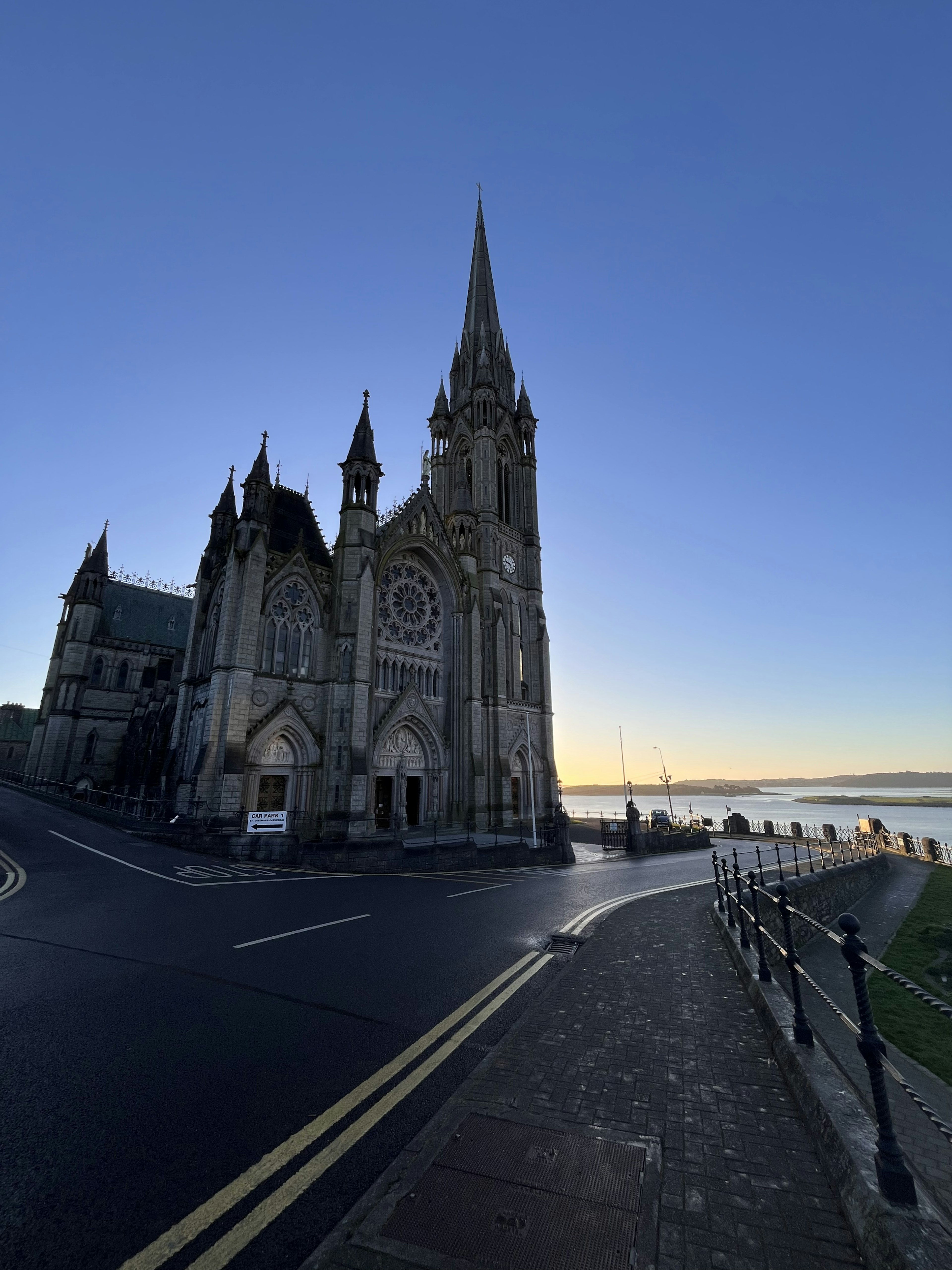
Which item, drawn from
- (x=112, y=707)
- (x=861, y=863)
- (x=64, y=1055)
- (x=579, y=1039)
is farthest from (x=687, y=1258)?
(x=112, y=707)

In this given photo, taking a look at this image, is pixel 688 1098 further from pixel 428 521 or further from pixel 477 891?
pixel 428 521

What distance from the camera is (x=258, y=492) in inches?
1184

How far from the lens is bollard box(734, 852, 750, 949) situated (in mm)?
7527

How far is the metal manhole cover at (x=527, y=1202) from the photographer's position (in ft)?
8.63

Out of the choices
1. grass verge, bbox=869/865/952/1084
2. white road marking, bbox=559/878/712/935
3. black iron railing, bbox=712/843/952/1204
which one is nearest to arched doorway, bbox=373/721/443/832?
white road marking, bbox=559/878/712/935

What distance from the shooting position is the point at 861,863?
23.4m

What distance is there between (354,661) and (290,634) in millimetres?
4083

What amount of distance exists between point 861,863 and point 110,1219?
1138 inches

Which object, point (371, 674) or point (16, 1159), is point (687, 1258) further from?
point (371, 674)

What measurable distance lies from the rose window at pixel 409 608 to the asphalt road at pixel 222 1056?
23.6 m

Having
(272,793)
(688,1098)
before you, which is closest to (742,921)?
(688,1098)

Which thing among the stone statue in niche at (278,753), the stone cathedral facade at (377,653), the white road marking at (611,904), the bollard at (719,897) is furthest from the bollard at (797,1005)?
the stone statue in niche at (278,753)

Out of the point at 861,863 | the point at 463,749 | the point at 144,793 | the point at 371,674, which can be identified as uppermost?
the point at 371,674

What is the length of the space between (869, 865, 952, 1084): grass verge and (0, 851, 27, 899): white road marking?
1602 cm
